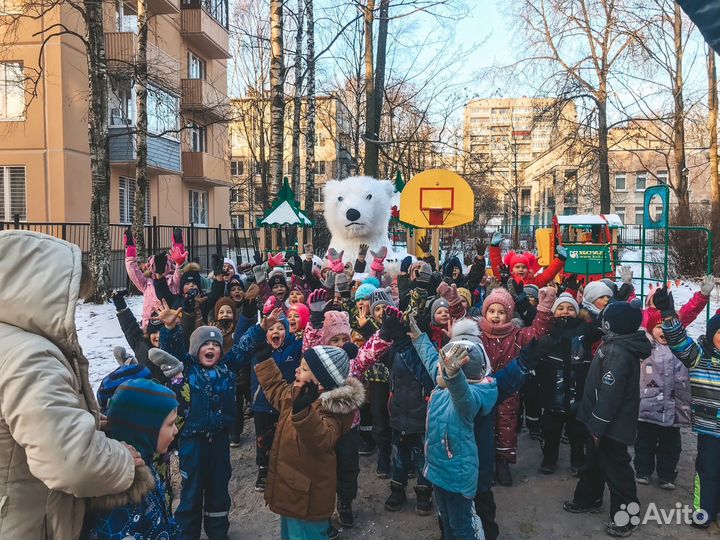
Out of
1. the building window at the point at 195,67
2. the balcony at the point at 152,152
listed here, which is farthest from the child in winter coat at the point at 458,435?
the building window at the point at 195,67

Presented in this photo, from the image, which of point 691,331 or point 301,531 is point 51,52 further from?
point 691,331

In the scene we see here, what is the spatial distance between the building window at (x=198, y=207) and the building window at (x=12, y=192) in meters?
7.74

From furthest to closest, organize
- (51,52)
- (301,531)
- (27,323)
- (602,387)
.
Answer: (51,52) → (602,387) → (301,531) → (27,323)

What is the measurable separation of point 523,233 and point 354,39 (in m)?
17.6

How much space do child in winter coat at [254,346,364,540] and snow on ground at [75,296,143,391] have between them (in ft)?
13.2

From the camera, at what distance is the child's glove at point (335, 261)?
703 centimetres

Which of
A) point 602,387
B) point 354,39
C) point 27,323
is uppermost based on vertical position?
point 354,39

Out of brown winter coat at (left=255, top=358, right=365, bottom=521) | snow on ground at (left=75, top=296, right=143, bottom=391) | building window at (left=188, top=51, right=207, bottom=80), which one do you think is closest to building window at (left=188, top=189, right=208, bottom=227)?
building window at (left=188, top=51, right=207, bottom=80)

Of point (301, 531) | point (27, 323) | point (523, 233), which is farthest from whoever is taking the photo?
point (523, 233)

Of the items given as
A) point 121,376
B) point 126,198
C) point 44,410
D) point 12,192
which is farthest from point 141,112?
point 44,410

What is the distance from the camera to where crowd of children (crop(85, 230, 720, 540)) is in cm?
275

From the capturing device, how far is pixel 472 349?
120 inches

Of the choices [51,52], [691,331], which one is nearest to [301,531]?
[691,331]

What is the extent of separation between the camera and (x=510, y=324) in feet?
13.6
